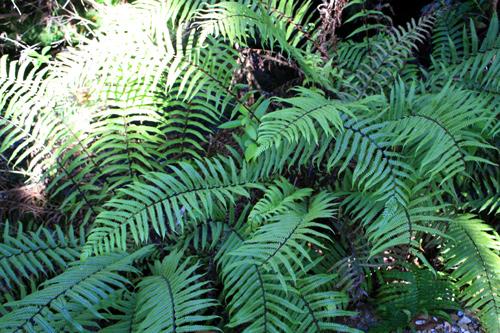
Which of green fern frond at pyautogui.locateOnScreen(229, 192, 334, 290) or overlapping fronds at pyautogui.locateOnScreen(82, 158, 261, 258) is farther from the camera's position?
overlapping fronds at pyautogui.locateOnScreen(82, 158, 261, 258)

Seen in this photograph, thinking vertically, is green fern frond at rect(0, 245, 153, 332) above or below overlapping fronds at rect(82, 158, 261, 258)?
below

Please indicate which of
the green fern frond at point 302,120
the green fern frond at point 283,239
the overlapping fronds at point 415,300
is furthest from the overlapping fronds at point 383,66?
the overlapping fronds at point 415,300

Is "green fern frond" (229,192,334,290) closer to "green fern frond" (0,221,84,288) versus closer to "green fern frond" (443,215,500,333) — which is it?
"green fern frond" (443,215,500,333)

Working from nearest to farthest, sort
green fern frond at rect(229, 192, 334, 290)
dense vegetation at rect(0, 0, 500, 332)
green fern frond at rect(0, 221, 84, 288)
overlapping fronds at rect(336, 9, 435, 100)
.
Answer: green fern frond at rect(229, 192, 334, 290)
dense vegetation at rect(0, 0, 500, 332)
green fern frond at rect(0, 221, 84, 288)
overlapping fronds at rect(336, 9, 435, 100)

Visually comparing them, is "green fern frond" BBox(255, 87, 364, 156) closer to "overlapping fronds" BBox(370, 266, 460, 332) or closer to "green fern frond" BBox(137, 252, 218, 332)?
"green fern frond" BBox(137, 252, 218, 332)

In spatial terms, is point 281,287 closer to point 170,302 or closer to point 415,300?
point 170,302

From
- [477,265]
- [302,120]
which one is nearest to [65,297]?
[302,120]

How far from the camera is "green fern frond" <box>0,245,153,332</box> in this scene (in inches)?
55.3

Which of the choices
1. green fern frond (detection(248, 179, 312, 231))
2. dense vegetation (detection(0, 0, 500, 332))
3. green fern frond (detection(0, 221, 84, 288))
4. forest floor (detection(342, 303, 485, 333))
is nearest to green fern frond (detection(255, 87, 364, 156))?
dense vegetation (detection(0, 0, 500, 332))

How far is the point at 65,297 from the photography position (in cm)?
161

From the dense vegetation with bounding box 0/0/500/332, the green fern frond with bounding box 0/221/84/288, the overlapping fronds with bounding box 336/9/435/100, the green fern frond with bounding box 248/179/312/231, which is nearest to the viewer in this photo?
the dense vegetation with bounding box 0/0/500/332

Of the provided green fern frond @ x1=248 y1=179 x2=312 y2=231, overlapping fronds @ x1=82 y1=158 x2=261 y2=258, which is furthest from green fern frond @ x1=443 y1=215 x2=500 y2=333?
overlapping fronds @ x1=82 y1=158 x2=261 y2=258

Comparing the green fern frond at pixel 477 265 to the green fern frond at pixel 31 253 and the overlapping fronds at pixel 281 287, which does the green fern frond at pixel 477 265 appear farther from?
the green fern frond at pixel 31 253

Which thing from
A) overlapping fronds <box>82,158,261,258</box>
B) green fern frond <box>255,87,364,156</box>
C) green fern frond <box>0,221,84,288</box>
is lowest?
green fern frond <box>0,221,84,288</box>
